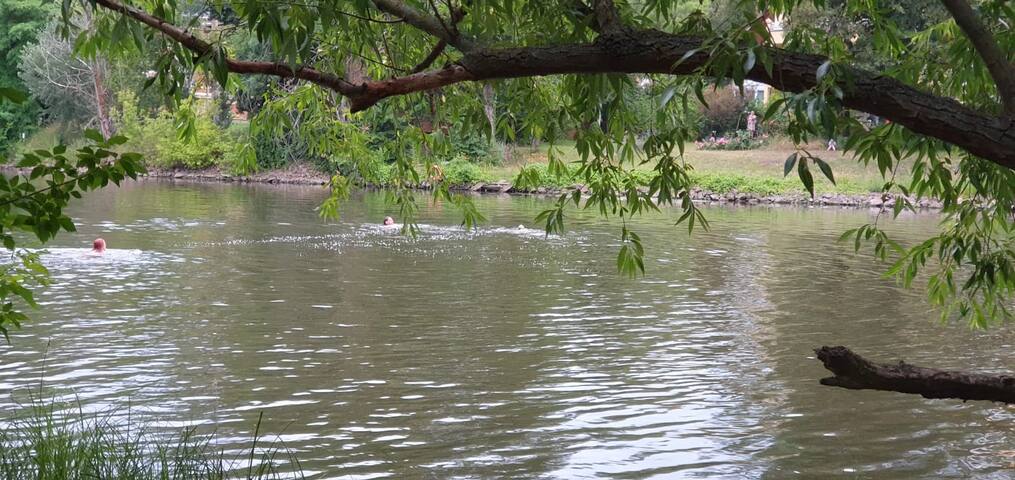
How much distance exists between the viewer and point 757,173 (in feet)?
149

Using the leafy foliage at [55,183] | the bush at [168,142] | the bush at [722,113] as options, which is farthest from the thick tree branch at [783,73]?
the bush at [722,113]

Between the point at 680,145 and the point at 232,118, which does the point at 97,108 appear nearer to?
the point at 232,118

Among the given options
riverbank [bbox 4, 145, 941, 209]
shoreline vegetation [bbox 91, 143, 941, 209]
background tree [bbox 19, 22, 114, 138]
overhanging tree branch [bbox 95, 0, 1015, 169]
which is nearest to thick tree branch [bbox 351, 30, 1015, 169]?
overhanging tree branch [bbox 95, 0, 1015, 169]

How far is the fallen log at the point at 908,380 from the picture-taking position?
12.0 ft

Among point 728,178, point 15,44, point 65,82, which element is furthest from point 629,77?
point 15,44

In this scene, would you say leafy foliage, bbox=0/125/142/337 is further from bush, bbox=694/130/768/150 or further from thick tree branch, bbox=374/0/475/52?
bush, bbox=694/130/768/150

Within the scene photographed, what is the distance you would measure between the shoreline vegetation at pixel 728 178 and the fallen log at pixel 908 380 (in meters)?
34.4

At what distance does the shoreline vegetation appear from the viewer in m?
41.7

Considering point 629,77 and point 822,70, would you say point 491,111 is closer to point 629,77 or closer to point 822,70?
point 629,77

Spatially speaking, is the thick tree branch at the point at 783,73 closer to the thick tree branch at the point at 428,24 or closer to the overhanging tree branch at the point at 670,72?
the overhanging tree branch at the point at 670,72

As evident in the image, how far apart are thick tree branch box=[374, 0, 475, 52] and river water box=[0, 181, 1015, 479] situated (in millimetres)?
4364

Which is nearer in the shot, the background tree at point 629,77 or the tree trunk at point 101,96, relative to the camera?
the background tree at point 629,77

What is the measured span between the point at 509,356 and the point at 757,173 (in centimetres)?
3510

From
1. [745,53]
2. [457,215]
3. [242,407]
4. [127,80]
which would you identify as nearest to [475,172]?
[457,215]
